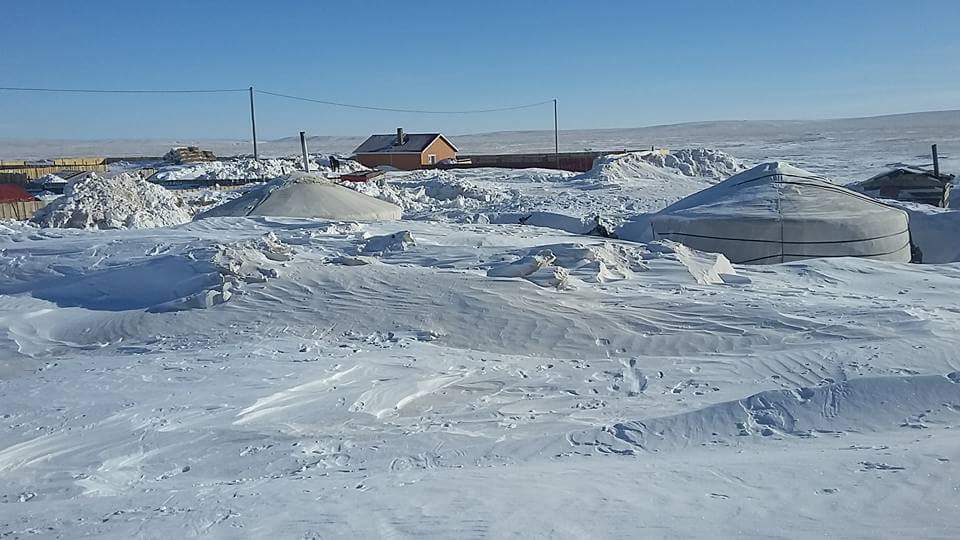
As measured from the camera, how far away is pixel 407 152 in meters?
44.7

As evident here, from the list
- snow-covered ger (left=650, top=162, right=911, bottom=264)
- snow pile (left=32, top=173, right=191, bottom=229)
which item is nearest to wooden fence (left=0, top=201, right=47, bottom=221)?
snow pile (left=32, top=173, right=191, bottom=229)

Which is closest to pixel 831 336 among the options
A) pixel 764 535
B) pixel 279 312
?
pixel 764 535

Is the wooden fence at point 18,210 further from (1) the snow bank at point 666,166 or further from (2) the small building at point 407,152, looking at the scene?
(2) the small building at point 407,152

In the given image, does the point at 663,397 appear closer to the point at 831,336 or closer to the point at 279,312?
the point at 831,336

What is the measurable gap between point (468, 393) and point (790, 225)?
853 cm

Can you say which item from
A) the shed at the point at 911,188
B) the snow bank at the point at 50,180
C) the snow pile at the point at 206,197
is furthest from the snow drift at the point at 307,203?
the snow bank at the point at 50,180

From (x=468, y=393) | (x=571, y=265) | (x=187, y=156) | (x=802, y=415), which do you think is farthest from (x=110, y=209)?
(x=187, y=156)

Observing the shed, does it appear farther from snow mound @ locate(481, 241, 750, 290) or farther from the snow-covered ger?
snow mound @ locate(481, 241, 750, 290)

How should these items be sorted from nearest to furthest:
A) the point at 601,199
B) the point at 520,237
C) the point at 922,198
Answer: the point at 520,237 < the point at 922,198 < the point at 601,199

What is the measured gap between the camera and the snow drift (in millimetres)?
16703

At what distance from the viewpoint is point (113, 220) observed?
16109 mm

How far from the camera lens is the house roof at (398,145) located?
44.9 m

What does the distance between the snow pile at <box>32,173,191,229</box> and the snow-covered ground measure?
6.01 meters

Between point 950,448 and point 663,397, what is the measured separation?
1.85 meters
